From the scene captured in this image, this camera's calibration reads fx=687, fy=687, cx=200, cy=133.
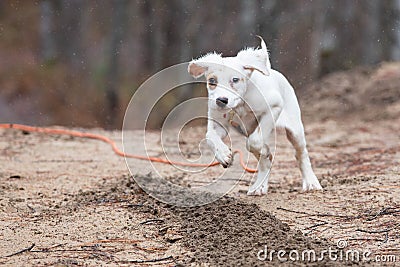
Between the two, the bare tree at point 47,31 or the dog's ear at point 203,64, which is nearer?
the dog's ear at point 203,64

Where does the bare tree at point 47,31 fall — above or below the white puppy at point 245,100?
above

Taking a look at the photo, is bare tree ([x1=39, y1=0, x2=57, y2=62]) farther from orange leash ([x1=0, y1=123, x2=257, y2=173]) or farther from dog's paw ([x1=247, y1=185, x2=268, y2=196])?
dog's paw ([x1=247, y1=185, x2=268, y2=196])

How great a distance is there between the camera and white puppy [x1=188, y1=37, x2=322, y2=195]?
4.96m

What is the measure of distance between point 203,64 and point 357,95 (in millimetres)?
9275

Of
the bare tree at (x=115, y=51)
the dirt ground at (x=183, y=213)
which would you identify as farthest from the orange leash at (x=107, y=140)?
the bare tree at (x=115, y=51)

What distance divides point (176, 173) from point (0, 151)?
2.76m

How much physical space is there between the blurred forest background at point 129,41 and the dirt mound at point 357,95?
51cm

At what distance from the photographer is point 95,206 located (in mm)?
5344

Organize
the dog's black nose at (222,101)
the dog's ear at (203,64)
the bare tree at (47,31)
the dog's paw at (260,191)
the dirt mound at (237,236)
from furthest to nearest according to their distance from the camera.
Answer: the bare tree at (47,31) < the dog's paw at (260,191) < the dog's ear at (203,64) < the dog's black nose at (222,101) < the dirt mound at (237,236)

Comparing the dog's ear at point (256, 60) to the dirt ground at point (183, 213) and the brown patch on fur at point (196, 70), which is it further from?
the dirt ground at point (183, 213)

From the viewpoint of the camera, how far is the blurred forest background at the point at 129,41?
15.6 m

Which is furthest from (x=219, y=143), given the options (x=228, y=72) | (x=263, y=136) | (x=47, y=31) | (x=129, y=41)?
(x=47, y=31)

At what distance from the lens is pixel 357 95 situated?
13820mm

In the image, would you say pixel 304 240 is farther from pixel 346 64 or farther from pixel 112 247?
pixel 346 64
